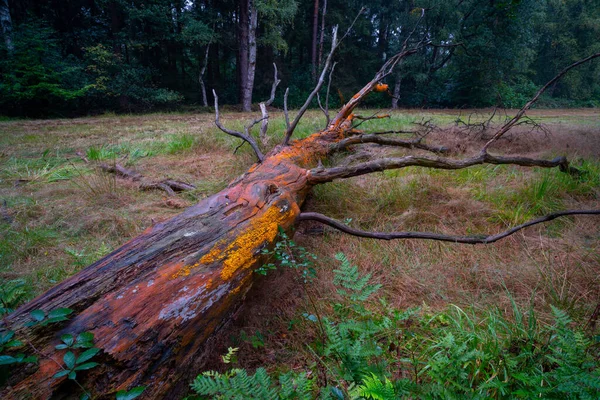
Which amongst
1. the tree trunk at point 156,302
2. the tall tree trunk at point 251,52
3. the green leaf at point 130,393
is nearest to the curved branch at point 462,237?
the tree trunk at point 156,302

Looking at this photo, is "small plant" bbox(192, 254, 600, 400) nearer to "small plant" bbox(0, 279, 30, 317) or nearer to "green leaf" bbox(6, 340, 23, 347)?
"green leaf" bbox(6, 340, 23, 347)

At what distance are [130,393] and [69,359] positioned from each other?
212mm

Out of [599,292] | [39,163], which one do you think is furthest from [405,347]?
[39,163]

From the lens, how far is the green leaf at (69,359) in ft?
2.90

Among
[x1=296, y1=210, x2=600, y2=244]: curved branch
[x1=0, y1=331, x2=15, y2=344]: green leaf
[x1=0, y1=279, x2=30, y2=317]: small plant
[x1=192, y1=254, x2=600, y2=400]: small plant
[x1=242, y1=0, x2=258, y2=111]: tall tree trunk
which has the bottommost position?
[x1=0, y1=279, x2=30, y2=317]: small plant

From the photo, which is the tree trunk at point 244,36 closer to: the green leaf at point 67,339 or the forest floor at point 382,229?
the forest floor at point 382,229

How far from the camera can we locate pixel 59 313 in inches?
39.0

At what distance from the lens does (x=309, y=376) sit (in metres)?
1.22

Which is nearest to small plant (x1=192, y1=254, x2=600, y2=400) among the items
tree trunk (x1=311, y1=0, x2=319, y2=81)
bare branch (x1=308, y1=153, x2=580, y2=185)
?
bare branch (x1=308, y1=153, x2=580, y2=185)

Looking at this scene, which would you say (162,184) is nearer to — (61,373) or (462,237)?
(61,373)

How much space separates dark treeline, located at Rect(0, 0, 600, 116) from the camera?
11602 millimetres

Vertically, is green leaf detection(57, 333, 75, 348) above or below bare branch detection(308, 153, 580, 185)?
below

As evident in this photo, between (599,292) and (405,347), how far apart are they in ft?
3.88

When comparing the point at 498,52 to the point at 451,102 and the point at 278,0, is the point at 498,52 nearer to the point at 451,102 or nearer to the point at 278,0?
the point at 451,102
